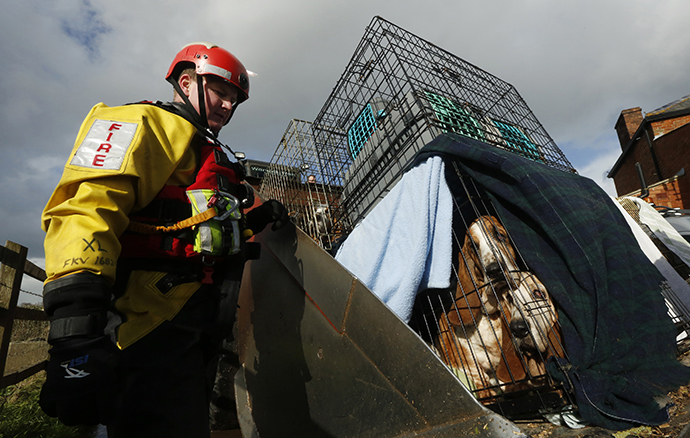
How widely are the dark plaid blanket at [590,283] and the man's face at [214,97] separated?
1.34 m

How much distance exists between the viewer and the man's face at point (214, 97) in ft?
5.39

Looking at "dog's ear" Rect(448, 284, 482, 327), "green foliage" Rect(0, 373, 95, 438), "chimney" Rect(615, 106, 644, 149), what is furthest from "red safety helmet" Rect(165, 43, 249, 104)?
"chimney" Rect(615, 106, 644, 149)

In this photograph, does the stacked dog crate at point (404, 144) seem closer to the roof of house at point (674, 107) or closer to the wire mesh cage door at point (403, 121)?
the wire mesh cage door at point (403, 121)

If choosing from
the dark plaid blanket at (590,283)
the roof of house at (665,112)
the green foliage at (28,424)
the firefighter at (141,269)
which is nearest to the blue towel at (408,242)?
the dark plaid blanket at (590,283)

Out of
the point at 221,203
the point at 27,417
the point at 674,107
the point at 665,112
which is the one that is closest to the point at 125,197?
the point at 221,203

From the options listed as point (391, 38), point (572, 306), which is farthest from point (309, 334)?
point (391, 38)

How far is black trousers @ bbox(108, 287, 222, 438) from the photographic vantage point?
1.08m

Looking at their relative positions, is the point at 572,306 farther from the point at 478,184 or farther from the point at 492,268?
the point at 478,184

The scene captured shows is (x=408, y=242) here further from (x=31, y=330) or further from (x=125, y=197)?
(x=31, y=330)

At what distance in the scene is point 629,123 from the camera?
1797cm

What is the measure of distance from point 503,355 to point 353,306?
101cm

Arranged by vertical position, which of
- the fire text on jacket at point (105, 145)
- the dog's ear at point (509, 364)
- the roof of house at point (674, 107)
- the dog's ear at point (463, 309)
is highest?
the roof of house at point (674, 107)

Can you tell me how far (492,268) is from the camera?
6.57 ft

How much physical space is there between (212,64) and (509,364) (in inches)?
88.1
